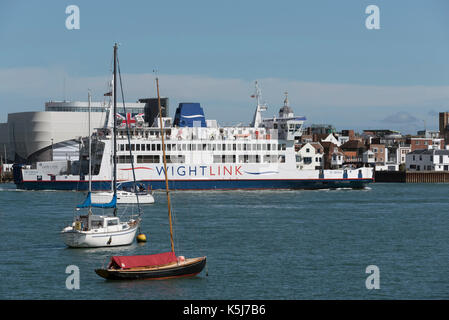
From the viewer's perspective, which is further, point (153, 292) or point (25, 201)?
point (25, 201)

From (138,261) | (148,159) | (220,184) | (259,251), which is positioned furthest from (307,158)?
(138,261)

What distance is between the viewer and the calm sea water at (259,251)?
79.7 feet

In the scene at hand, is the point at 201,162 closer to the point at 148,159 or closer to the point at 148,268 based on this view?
the point at 148,159

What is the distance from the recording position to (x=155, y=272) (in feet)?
81.0

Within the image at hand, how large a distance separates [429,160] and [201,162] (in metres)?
46.4

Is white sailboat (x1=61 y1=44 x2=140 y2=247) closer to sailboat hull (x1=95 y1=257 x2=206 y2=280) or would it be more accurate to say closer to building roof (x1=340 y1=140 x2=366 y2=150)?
sailboat hull (x1=95 y1=257 x2=206 y2=280)

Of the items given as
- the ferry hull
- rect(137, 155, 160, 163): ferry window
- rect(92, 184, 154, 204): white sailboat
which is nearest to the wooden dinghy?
rect(92, 184, 154, 204): white sailboat

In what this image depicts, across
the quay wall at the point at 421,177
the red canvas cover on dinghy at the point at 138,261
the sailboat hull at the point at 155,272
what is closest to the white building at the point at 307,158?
the quay wall at the point at 421,177

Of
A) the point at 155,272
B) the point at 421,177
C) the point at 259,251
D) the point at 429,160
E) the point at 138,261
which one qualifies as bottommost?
the point at 259,251

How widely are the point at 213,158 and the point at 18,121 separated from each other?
51322 mm

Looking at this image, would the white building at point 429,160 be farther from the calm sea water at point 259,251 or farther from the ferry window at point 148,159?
the calm sea water at point 259,251

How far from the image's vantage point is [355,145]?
113 meters
